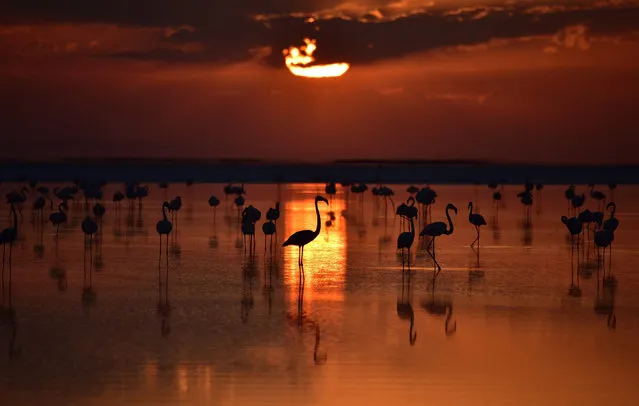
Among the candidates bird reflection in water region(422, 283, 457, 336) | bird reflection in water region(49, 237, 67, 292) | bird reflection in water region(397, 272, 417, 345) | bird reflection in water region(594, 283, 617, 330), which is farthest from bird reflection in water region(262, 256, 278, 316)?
bird reflection in water region(594, 283, 617, 330)

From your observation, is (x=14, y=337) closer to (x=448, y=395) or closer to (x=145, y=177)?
(x=448, y=395)

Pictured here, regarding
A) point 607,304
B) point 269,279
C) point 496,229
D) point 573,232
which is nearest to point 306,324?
point 269,279

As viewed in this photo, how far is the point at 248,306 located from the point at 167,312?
3.40 feet

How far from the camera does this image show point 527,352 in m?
9.90

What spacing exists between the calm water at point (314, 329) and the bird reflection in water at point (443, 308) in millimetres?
25

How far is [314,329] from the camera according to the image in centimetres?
1088

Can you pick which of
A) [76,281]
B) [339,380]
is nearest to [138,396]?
[339,380]

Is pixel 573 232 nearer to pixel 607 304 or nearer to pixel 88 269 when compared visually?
pixel 607 304

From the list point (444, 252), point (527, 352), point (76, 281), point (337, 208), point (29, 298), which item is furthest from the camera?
point (337, 208)

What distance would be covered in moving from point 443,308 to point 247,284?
3.09 m

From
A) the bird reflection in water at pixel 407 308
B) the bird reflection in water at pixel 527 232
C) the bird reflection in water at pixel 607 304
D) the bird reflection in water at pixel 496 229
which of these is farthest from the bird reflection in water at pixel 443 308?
the bird reflection in water at pixel 496 229

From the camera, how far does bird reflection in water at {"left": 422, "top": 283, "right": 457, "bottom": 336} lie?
11070 mm

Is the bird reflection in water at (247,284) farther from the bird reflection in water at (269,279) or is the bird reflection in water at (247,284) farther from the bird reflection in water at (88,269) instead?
the bird reflection in water at (88,269)

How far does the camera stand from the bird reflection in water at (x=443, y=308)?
11.1m
